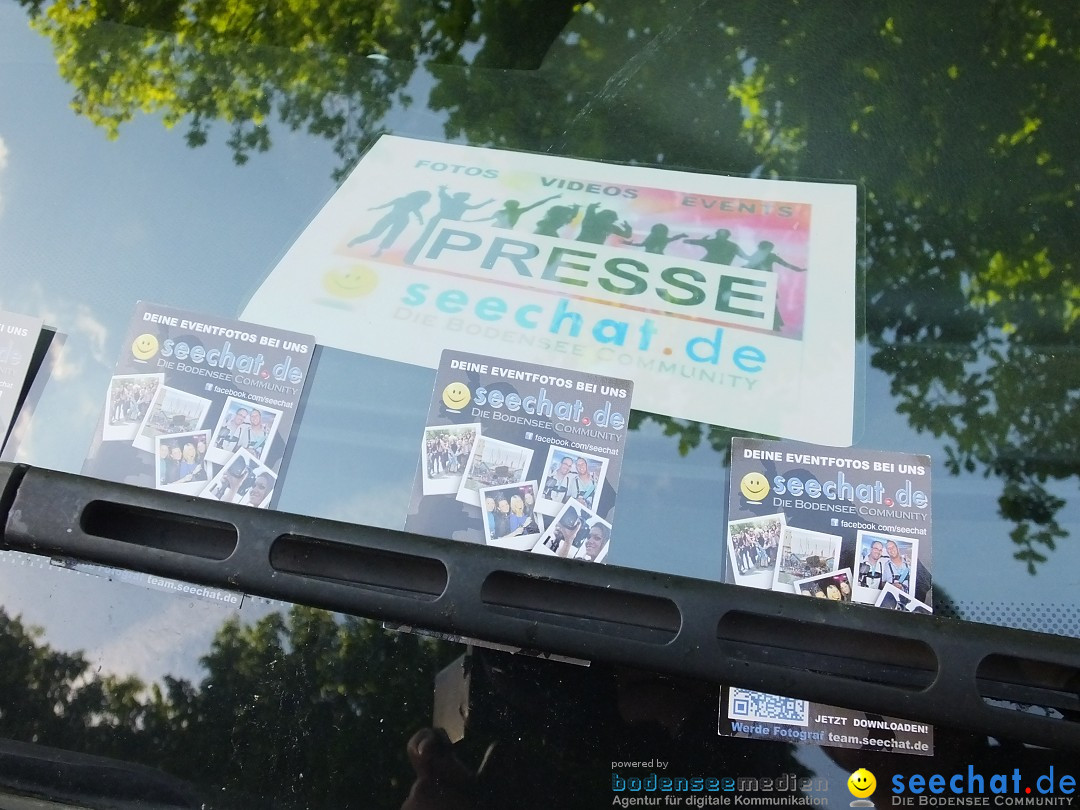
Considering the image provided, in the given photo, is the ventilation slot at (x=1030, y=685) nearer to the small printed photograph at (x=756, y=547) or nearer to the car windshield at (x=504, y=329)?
the car windshield at (x=504, y=329)

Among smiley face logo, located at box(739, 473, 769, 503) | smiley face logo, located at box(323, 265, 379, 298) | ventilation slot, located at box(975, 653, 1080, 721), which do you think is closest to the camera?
ventilation slot, located at box(975, 653, 1080, 721)

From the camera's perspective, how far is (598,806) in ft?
3.76

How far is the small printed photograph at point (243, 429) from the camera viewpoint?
52.7 inches

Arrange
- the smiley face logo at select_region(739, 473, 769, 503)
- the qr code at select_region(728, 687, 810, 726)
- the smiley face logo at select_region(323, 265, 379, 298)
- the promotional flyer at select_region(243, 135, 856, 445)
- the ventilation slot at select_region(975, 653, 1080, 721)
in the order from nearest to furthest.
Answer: the ventilation slot at select_region(975, 653, 1080, 721), the qr code at select_region(728, 687, 810, 726), the smiley face logo at select_region(739, 473, 769, 503), the promotional flyer at select_region(243, 135, 856, 445), the smiley face logo at select_region(323, 265, 379, 298)

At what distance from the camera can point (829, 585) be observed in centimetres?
121

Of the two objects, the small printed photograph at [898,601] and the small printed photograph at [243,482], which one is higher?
the small printed photograph at [243,482]

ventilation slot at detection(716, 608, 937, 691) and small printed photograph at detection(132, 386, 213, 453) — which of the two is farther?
small printed photograph at detection(132, 386, 213, 453)

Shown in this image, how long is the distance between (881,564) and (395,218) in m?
1.06

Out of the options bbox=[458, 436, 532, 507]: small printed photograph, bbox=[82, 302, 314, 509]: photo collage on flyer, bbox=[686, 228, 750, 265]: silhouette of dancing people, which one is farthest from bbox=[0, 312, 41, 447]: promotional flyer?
bbox=[686, 228, 750, 265]: silhouette of dancing people

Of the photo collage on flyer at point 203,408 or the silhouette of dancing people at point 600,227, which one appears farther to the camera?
the silhouette of dancing people at point 600,227

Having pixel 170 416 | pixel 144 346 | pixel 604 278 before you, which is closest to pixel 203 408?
pixel 170 416

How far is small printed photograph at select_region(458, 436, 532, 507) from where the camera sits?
129 centimetres

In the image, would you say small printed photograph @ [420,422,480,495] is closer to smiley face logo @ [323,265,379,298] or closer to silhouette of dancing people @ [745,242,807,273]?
smiley face logo @ [323,265,379,298]

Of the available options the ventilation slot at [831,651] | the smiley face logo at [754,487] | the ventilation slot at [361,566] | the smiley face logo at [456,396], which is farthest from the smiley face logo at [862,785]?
the smiley face logo at [456,396]
